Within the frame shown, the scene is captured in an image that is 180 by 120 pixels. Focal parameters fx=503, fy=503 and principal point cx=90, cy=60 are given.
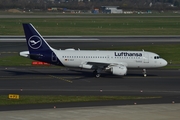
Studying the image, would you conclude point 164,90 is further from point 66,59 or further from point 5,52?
point 5,52

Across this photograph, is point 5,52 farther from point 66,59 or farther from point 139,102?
point 139,102

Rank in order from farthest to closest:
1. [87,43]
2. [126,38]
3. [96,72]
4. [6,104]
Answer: [126,38], [87,43], [96,72], [6,104]

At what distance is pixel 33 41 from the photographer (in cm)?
6544

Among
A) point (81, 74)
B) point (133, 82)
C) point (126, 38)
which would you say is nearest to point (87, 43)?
point (126, 38)

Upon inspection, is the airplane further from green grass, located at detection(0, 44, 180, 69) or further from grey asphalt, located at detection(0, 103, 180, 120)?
grey asphalt, located at detection(0, 103, 180, 120)

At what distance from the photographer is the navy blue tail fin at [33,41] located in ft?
214

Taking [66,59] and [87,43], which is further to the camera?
[87,43]

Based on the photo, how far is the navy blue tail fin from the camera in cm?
6538

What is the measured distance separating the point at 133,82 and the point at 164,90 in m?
6.68

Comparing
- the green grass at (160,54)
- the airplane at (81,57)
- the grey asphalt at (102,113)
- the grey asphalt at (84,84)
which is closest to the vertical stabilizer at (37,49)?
the airplane at (81,57)

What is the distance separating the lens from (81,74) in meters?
68.3

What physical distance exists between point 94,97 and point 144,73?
60.0 ft

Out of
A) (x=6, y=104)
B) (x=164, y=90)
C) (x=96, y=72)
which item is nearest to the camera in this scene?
(x=6, y=104)

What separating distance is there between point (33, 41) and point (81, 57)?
659 cm
